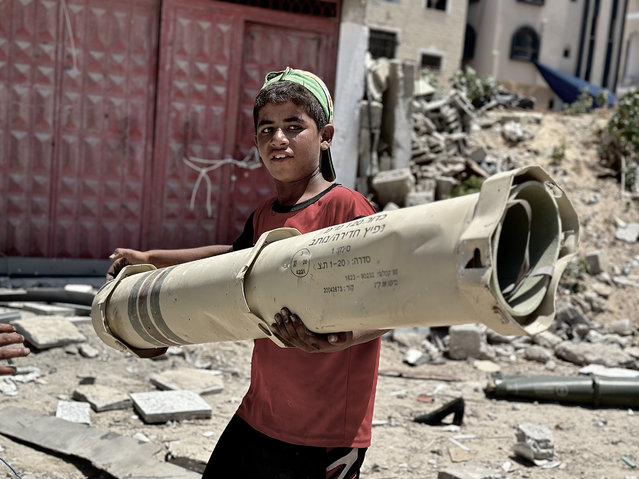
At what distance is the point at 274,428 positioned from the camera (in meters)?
1.89

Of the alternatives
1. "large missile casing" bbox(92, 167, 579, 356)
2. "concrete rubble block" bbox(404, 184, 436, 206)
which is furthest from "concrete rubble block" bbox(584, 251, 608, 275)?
"large missile casing" bbox(92, 167, 579, 356)

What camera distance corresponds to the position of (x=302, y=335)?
4.86ft

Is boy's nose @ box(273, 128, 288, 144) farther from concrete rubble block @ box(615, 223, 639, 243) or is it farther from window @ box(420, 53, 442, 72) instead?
window @ box(420, 53, 442, 72)

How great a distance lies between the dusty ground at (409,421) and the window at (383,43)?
1909 centimetres

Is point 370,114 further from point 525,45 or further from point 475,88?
point 525,45

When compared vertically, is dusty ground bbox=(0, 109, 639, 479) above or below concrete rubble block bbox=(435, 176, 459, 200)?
below

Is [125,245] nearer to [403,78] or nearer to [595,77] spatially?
[403,78]

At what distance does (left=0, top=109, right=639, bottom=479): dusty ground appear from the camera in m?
3.52

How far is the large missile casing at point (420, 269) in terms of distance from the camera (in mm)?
1126

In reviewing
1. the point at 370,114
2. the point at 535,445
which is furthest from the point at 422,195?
the point at 535,445

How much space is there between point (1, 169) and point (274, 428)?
5836 millimetres

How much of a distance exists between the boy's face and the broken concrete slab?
1.79 m

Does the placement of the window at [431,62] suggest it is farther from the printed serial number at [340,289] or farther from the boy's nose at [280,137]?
the printed serial number at [340,289]

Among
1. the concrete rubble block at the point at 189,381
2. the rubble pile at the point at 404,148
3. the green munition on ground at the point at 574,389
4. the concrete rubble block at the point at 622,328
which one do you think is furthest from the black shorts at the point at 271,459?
the rubble pile at the point at 404,148
